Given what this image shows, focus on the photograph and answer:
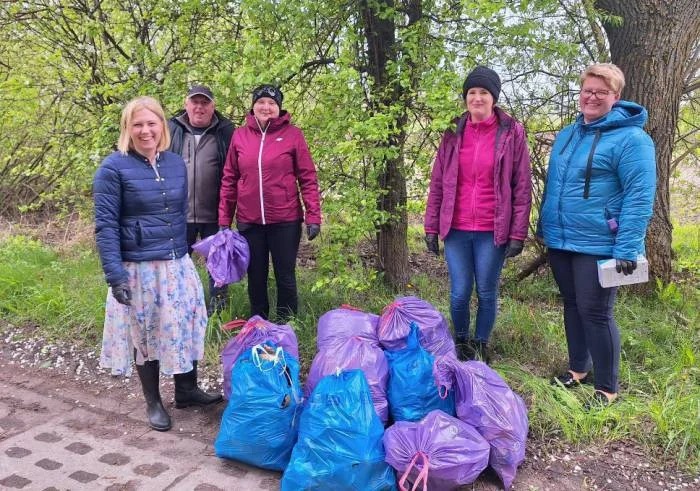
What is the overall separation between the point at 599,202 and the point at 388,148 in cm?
145

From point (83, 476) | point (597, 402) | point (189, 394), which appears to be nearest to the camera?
point (83, 476)

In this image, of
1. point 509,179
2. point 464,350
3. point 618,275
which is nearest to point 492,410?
point 618,275

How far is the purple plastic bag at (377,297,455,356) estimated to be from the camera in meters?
3.12

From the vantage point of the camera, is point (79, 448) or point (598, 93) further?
point (79, 448)

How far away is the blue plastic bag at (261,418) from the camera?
105 inches

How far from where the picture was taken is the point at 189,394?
11.1 ft

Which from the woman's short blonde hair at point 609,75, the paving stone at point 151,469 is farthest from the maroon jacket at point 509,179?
the paving stone at point 151,469

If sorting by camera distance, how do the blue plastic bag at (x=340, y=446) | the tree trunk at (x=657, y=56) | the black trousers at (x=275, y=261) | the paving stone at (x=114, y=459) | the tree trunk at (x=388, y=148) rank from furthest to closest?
the tree trunk at (x=657, y=56), the tree trunk at (x=388, y=148), the black trousers at (x=275, y=261), the paving stone at (x=114, y=459), the blue plastic bag at (x=340, y=446)

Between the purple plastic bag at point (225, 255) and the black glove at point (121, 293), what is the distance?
81 cm

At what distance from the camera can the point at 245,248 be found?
368 cm

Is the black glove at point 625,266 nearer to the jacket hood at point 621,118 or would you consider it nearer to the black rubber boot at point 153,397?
the jacket hood at point 621,118

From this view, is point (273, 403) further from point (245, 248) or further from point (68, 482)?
point (245, 248)

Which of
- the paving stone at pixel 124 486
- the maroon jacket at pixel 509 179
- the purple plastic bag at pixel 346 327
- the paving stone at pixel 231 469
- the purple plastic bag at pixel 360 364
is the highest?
the maroon jacket at pixel 509 179

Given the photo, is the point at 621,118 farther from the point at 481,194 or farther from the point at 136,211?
the point at 136,211
